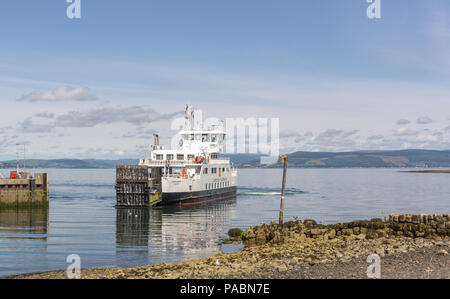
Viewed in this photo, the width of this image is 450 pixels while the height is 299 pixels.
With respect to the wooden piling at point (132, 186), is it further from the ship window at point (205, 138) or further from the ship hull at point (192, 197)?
the ship window at point (205, 138)

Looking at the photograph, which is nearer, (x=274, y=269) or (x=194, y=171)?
(x=274, y=269)

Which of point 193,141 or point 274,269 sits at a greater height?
point 193,141

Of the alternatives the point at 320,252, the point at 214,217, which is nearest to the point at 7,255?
the point at 320,252

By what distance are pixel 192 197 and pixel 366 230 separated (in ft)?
93.4

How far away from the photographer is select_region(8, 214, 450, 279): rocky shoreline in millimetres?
17281

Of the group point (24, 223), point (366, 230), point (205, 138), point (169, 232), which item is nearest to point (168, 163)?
point (205, 138)

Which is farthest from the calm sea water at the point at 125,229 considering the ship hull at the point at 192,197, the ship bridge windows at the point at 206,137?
the ship bridge windows at the point at 206,137

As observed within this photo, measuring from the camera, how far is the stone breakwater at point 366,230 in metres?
26.0

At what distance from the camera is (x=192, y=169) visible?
54.4 metres

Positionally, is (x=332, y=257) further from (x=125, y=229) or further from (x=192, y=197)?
(x=192, y=197)

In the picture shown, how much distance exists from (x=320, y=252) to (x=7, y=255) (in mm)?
15706

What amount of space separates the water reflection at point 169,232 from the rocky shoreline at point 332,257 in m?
3.37
